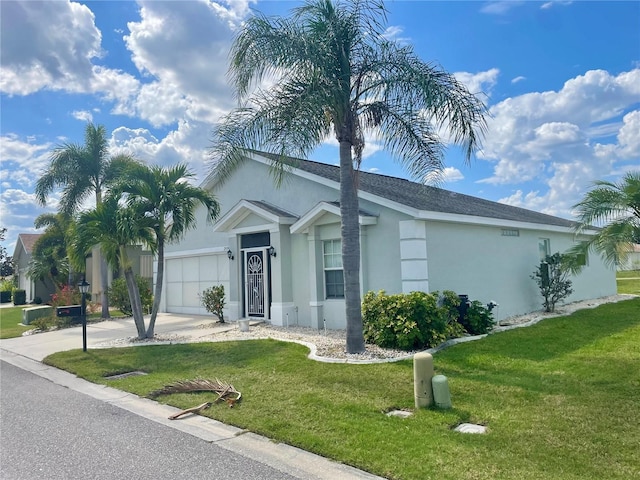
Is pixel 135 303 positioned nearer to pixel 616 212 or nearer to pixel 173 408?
pixel 173 408

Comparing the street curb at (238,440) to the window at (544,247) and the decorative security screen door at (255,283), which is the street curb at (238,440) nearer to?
the decorative security screen door at (255,283)

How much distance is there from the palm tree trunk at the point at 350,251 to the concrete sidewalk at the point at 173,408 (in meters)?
3.80

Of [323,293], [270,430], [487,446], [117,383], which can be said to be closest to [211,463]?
[270,430]

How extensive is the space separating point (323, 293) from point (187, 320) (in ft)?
21.5

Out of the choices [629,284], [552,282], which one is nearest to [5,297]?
[552,282]

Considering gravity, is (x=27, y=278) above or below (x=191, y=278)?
above

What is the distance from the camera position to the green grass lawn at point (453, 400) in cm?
468

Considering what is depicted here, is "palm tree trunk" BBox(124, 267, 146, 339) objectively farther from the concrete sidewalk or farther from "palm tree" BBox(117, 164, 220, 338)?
the concrete sidewalk

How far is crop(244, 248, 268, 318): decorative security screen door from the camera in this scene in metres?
15.1

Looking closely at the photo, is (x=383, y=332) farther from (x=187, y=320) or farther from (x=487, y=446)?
(x=187, y=320)

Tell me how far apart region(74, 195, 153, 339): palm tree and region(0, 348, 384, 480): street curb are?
460cm

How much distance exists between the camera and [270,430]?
19.0 ft

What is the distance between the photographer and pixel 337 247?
13203 mm

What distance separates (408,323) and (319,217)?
4.49 metres
